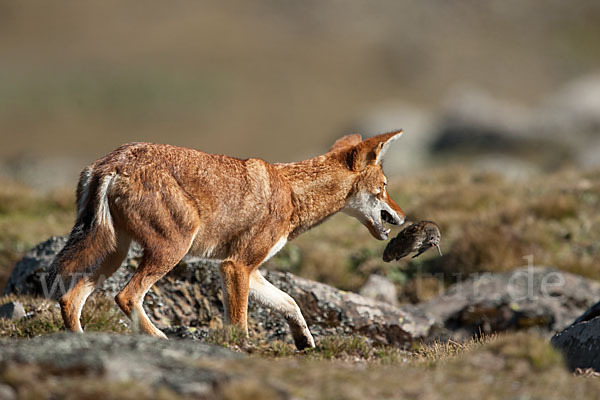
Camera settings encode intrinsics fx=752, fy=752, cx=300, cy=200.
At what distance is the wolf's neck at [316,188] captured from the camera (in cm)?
784

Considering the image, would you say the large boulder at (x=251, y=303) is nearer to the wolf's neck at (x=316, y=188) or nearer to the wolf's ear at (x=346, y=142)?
the wolf's neck at (x=316, y=188)

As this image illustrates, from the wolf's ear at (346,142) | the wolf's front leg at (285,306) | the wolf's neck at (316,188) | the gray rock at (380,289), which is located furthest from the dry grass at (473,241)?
the wolf's front leg at (285,306)

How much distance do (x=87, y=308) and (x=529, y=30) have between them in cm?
9146

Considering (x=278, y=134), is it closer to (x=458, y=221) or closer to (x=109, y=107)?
(x=109, y=107)

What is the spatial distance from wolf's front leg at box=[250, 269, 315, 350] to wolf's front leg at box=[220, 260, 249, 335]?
11.5 inches

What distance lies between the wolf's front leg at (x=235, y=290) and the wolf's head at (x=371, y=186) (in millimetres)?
1686

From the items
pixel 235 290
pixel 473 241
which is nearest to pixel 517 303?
pixel 473 241

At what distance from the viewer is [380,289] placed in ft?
36.9

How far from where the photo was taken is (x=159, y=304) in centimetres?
846

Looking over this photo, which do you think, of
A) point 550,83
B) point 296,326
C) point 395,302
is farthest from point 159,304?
point 550,83

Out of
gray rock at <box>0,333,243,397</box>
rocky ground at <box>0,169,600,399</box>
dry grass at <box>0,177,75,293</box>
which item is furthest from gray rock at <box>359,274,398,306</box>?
gray rock at <box>0,333,243,397</box>

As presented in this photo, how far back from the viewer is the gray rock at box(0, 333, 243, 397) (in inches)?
166

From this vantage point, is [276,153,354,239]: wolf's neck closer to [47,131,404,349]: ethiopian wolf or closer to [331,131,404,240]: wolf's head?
[47,131,404,349]: ethiopian wolf

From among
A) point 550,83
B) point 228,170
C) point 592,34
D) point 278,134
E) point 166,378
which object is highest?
point 592,34
